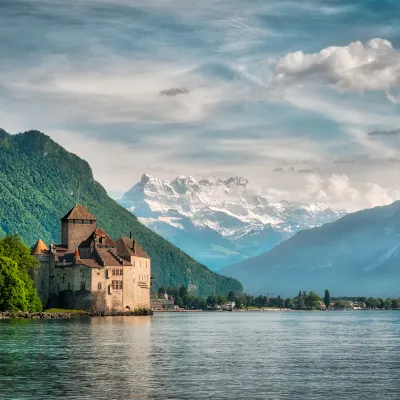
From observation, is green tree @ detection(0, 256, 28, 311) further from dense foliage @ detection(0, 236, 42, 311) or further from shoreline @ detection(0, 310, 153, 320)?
shoreline @ detection(0, 310, 153, 320)

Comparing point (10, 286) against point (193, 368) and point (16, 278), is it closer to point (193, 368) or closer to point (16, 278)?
point (16, 278)

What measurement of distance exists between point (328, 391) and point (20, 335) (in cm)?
5913

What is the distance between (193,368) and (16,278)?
94700 millimetres

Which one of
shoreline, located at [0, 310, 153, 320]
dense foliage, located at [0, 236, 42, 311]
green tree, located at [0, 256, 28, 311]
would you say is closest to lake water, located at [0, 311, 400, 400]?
green tree, located at [0, 256, 28, 311]

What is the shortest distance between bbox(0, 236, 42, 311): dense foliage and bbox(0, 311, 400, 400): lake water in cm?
5020

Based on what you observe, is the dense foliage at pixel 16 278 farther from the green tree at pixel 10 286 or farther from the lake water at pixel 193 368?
the lake water at pixel 193 368

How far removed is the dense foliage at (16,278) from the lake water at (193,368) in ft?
165

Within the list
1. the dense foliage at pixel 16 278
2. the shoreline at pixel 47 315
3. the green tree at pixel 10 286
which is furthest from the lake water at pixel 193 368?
the shoreline at pixel 47 315

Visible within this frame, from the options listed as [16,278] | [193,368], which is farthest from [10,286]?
[193,368]

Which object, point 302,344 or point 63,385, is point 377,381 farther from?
point 302,344

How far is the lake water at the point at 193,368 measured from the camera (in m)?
61.1

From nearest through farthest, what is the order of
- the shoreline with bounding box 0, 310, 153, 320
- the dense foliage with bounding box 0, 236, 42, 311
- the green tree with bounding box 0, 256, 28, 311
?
the green tree with bounding box 0, 256, 28, 311, the dense foliage with bounding box 0, 236, 42, 311, the shoreline with bounding box 0, 310, 153, 320

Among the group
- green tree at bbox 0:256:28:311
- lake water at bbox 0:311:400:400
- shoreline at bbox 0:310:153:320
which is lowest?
lake water at bbox 0:311:400:400

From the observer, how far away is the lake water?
61.1m
